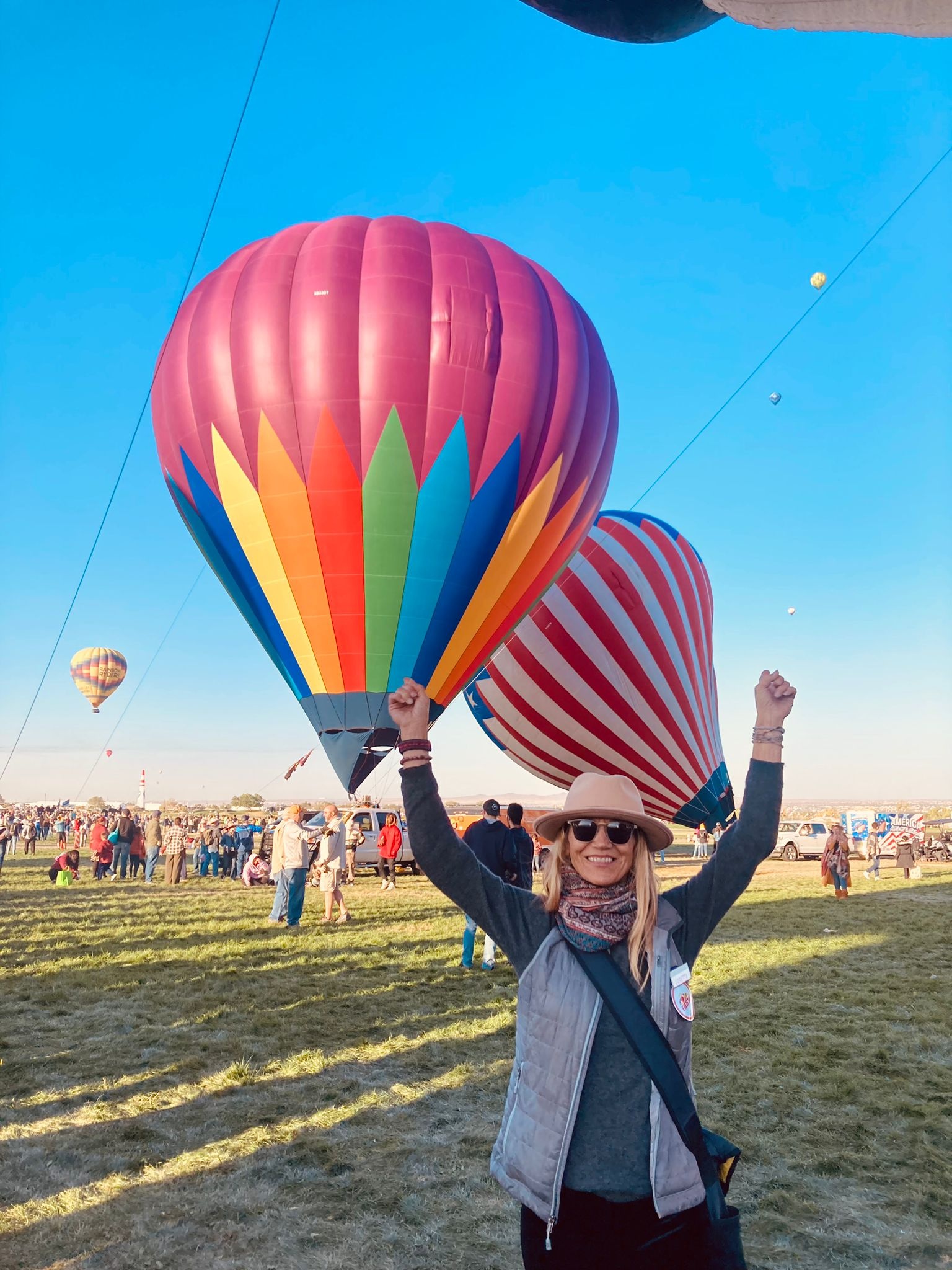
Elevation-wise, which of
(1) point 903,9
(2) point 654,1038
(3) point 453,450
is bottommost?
(2) point 654,1038

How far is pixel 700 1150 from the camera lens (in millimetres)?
2029

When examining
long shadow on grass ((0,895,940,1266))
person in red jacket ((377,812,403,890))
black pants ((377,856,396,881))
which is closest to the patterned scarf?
long shadow on grass ((0,895,940,1266))

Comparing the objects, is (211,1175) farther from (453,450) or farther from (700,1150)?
(453,450)

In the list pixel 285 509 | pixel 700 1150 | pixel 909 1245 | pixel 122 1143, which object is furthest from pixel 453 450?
pixel 700 1150

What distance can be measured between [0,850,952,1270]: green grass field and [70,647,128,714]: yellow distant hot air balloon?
3061 cm

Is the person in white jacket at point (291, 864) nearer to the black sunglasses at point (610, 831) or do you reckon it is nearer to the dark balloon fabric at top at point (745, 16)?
the black sunglasses at point (610, 831)

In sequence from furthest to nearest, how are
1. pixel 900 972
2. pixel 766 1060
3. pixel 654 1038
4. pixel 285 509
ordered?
pixel 285 509, pixel 900 972, pixel 766 1060, pixel 654 1038

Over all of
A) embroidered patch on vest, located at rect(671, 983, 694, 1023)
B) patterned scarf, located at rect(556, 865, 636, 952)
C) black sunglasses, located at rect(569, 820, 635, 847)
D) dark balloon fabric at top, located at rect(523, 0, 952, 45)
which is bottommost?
embroidered patch on vest, located at rect(671, 983, 694, 1023)

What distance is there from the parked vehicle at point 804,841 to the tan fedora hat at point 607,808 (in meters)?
32.0

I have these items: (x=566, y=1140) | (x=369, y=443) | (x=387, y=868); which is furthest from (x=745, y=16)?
(x=387, y=868)

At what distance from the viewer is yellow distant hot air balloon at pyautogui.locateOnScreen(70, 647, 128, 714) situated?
1550 inches

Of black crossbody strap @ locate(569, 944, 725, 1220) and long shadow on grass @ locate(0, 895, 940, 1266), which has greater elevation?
black crossbody strap @ locate(569, 944, 725, 1220)

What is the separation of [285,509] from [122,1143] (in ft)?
24.7

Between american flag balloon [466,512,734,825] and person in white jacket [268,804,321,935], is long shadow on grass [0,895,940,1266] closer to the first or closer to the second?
person in white jacket [268,804,321,935]
